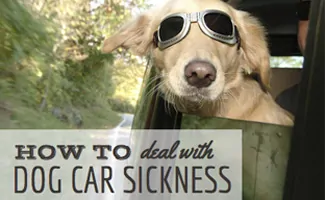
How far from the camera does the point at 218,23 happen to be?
4.89 feet

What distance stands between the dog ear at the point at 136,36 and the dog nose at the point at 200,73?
28cm

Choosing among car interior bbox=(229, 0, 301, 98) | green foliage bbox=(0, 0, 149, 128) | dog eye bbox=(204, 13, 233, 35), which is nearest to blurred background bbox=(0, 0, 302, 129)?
green foliage bbox=(0, 0, 149, 128)

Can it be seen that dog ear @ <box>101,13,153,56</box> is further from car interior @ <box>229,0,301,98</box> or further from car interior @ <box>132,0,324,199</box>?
car interior @ <box>229,0,301,98</box>

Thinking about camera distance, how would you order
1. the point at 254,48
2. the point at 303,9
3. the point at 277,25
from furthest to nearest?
the point at 277,25
the point at 254,48
the point at 303,9

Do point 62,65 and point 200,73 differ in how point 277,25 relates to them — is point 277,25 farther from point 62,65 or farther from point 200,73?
point 62,65

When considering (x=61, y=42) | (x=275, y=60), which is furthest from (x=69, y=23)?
(x=275, y=60)

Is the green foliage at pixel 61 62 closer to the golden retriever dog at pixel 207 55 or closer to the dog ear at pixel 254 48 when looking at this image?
the golden retriever dog at pixel 207 55

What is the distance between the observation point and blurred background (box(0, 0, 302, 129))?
3.98 ft

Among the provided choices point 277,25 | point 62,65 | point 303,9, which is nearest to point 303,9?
point 303,9

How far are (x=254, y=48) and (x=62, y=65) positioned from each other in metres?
0.76

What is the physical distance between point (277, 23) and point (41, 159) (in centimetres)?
126

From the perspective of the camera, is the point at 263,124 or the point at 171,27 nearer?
the point at 263,124

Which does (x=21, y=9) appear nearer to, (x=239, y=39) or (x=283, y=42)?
(x=239, y=39)

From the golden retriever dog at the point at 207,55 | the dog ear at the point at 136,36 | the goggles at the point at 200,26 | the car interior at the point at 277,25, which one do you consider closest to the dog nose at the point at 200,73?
the golden retriever dog at the point at 207,55
